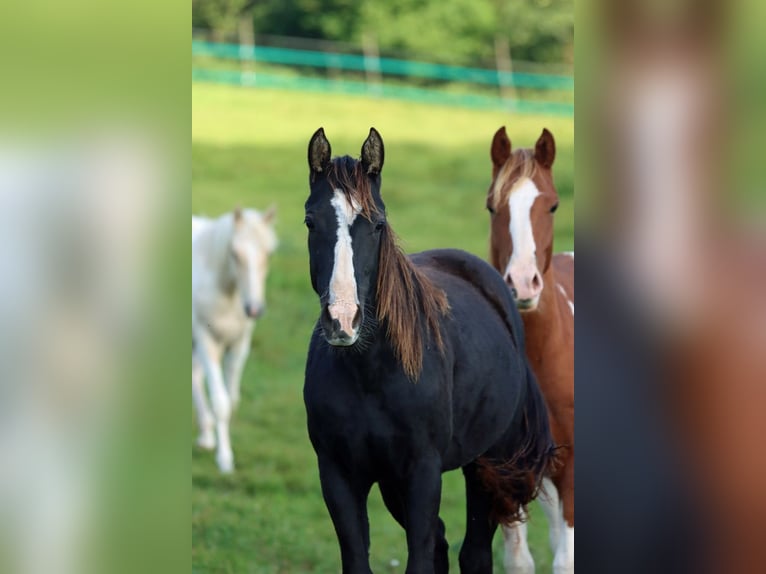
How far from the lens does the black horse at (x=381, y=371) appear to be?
9.88 ft

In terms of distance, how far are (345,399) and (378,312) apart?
272 millimetres

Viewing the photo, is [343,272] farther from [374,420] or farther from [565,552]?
[565,552]

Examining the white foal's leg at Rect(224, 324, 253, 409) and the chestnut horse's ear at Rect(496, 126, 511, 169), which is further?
the white foal's leg at Rect(224, 324, 253, 409)

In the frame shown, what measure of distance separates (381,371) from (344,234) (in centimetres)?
48

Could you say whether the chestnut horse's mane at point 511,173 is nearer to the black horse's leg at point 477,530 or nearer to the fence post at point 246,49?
the black horse's leg at point 477,530

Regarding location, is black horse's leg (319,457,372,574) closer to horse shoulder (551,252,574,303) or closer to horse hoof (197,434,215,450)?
horse shoulder (551,252,574,303)

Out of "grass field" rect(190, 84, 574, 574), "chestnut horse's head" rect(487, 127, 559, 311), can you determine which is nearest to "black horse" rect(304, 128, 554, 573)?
"chestnut horse's head" rect(487, 127, 559, 311)

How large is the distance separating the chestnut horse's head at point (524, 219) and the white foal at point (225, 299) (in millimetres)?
4107

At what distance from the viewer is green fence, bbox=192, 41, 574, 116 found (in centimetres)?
2250

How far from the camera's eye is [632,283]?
152 centimetres

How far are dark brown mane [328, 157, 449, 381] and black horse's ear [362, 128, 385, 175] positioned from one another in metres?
0.03

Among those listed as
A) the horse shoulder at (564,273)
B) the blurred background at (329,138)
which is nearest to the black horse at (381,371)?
the horse shoulder at (564,273)

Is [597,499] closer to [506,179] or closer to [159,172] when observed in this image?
[159,172]

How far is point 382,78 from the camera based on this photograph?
938 inches
